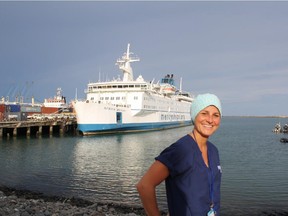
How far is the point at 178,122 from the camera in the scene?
203 feet

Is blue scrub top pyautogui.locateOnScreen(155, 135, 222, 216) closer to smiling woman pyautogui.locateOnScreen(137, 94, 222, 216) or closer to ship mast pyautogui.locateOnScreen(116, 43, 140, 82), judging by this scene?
smiling woman pyautogui.locateOnScreen(137, 94, 222, 216)

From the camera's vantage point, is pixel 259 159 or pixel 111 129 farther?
pixel 111 129

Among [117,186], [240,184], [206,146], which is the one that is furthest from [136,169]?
[206,146]

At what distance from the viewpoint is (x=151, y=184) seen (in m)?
1.90

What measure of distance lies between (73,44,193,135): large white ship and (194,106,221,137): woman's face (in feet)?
109

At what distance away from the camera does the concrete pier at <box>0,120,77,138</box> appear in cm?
3728

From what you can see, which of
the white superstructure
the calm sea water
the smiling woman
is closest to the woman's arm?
the smiling woman

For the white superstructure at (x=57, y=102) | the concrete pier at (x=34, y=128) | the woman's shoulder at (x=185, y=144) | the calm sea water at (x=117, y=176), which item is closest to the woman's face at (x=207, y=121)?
the woman's shoulder at (x=185, y=144)

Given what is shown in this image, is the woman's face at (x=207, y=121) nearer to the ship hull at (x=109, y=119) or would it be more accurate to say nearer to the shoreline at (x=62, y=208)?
the shoreline at (x=62, y=208)

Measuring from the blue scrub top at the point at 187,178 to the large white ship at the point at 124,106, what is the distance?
109 ft

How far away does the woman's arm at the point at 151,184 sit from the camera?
6.21 feet

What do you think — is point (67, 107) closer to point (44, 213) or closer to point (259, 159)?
point (259, 159)

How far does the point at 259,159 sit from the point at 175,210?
2068 cm

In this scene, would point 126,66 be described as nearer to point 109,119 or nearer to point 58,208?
point 109,119
